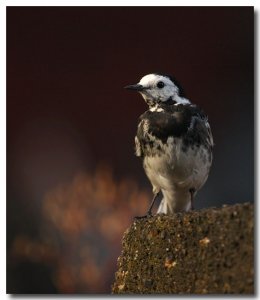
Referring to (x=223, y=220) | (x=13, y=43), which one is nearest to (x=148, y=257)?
(x=223, y=220)

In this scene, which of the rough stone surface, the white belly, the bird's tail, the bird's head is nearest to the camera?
the rough stone surface

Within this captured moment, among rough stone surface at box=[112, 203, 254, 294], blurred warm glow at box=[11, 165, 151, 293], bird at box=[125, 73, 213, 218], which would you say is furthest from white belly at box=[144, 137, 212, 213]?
rough stone surface at box=[112, 203, 254, 294]

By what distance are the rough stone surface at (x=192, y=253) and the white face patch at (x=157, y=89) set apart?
0.58 meters

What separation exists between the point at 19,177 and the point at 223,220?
3.34 ft

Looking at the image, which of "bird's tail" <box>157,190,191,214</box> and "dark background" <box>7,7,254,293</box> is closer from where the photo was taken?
"dark background" <box>7,7,254,293</box>

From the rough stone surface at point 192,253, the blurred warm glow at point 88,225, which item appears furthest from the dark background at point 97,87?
the rough stone surface at point 192,253

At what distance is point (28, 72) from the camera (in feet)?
10.7

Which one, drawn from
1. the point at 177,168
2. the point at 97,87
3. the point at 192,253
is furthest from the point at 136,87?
the point at 192,253

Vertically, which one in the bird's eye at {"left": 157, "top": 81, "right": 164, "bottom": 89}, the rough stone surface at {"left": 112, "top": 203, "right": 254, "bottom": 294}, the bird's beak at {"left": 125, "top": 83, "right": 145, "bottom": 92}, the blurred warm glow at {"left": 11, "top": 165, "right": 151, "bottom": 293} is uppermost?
the bird's eye at {"left": 157, "top": 81, "right": 164, "bottom": 89}

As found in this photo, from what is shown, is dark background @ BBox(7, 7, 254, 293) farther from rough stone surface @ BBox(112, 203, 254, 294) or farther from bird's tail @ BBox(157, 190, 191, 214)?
rough stone surface @ BBox(112, 203, 254, 294)

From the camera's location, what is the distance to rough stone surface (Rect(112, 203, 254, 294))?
2.58m

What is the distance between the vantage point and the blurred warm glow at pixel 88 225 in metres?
3.39

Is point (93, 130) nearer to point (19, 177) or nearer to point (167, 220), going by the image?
point (19, 177)

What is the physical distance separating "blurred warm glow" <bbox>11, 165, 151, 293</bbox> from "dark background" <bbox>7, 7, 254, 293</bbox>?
0.03 m
